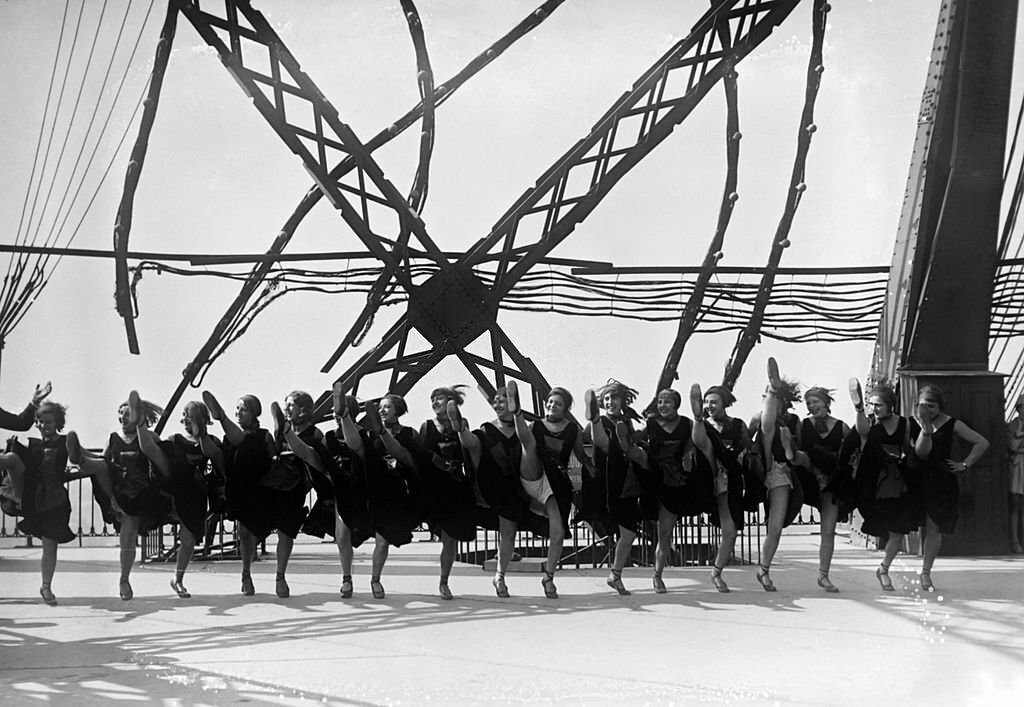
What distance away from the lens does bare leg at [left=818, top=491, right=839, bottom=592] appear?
7699 mm

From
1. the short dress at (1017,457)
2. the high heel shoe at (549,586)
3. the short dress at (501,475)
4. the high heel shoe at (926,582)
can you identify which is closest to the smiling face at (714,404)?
the short dress at (501,475)

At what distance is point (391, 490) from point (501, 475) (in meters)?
0.74

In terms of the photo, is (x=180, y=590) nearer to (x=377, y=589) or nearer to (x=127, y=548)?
(x=127, y=548)

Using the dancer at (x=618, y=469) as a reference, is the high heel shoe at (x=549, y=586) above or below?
below

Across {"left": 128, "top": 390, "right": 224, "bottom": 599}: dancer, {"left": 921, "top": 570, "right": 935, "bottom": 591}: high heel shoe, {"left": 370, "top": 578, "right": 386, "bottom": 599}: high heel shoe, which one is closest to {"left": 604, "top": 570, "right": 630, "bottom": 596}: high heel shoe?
{"left": 370, "top": 578, "right": 386, "bottom": 599}: high heel shoe

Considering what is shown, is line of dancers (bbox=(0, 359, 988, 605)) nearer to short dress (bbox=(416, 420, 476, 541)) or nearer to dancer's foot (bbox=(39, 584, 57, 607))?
short dress (bbox=(416, 420, 476, 541))

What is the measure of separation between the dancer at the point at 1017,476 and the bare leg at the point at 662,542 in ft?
12.9

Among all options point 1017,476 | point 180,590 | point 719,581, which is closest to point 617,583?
point 719,581

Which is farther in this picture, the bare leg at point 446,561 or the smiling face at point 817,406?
the smiling face at point 817,406

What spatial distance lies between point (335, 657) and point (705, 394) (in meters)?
3.63

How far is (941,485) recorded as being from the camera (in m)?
7.74

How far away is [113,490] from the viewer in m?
7.78

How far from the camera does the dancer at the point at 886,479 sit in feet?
25.5

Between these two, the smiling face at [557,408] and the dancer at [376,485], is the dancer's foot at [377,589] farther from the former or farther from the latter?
the smiling face at [557,408]
